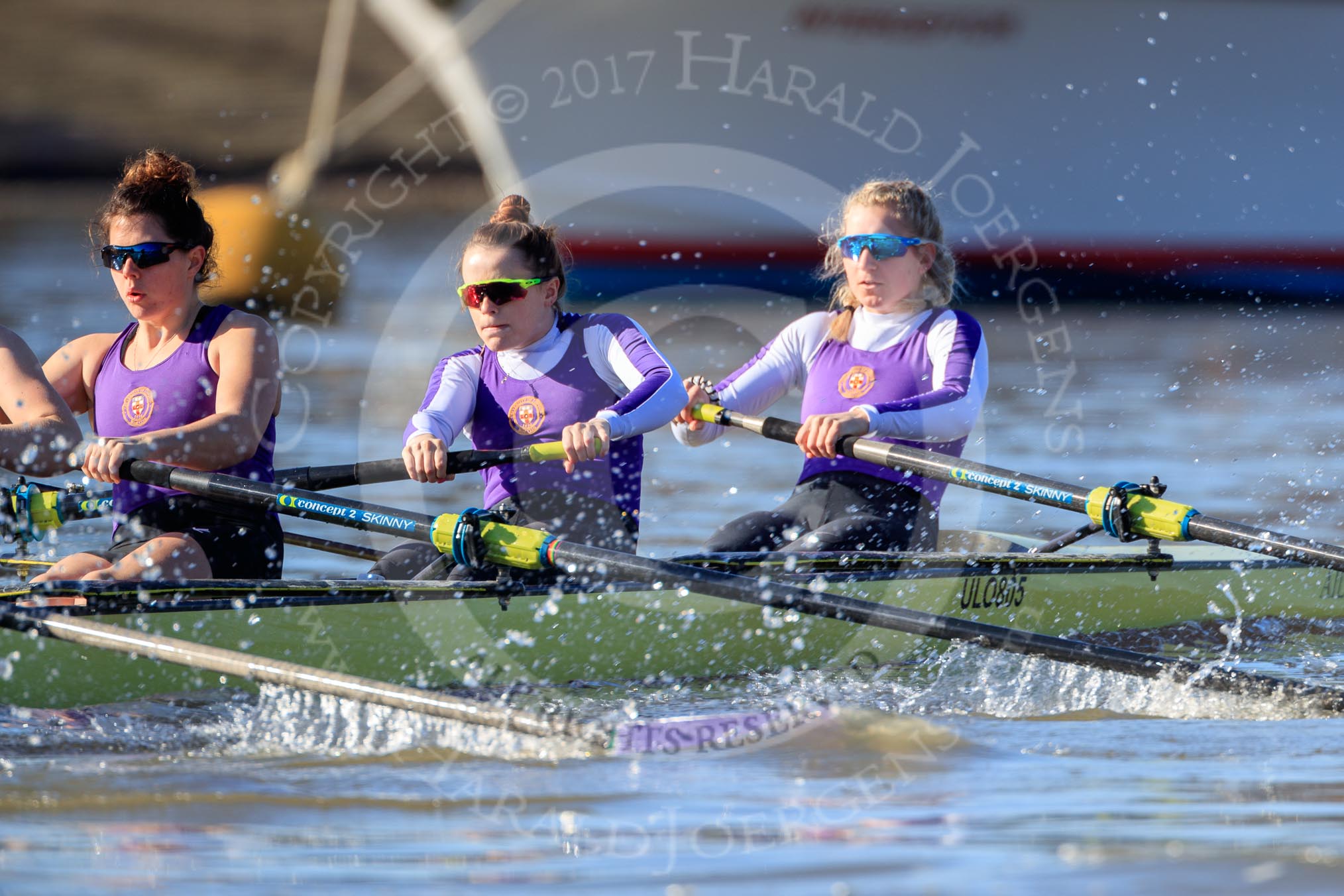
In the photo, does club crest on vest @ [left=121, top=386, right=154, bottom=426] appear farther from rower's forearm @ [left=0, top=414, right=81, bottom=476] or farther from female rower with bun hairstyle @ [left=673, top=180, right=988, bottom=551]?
female rower with bun hairstyle @ [left=673, top=180, right=988, bottom=551]

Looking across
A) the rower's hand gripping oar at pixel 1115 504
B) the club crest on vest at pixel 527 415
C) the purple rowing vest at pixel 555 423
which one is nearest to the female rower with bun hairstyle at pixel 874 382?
the rower's hand gripping oar at pixel 1115 504

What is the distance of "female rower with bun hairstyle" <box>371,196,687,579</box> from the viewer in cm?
445

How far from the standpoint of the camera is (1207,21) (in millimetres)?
17172

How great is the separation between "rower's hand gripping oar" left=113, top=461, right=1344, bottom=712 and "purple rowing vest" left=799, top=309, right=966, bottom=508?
109cm

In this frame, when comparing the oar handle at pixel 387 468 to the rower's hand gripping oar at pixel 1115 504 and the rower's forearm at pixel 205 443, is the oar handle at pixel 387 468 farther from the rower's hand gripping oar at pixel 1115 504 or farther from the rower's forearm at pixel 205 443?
the rower's hand gripping oar at pixel 1115 504

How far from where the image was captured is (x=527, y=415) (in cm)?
460

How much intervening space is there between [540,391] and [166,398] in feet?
3.40

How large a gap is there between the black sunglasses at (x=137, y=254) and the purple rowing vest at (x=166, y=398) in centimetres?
21

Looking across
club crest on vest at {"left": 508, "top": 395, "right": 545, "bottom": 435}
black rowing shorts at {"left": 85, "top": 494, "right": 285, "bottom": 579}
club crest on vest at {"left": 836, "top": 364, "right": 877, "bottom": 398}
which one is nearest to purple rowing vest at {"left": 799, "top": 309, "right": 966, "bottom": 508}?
club crest on vest at {"left": 836, "top": 364, "right": 877, "bottom": 398}

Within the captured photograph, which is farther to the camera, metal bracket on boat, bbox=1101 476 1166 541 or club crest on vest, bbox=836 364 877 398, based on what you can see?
club crest on vest, bbox=836 364 877 398

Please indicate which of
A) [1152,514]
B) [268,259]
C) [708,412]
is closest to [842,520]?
[708,412]

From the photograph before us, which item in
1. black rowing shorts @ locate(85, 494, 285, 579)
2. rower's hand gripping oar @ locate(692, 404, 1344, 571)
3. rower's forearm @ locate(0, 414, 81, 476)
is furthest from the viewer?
rower's hand gripping oar @ locate(692, 404, 1344, 571)

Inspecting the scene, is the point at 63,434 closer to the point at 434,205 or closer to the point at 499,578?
the point at 499,578

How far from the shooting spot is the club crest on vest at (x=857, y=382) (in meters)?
5.12
